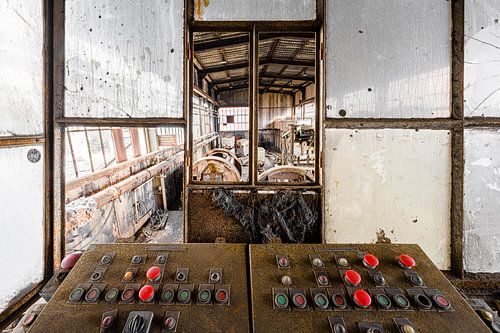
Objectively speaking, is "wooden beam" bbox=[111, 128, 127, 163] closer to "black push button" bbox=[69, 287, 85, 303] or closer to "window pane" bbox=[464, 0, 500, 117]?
"black push button" bbox=[69, 287, 85, 303]

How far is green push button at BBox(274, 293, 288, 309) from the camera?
766 mm

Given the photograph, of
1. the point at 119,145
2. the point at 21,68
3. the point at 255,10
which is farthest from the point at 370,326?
the point at 119,145

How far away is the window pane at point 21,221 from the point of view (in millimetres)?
1116

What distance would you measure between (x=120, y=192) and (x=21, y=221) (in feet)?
7.15

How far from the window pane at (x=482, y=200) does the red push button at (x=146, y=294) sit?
1.50 meters

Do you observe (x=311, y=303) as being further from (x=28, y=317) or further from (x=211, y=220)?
(x=28, y=317)

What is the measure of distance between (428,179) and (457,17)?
808 millimetres

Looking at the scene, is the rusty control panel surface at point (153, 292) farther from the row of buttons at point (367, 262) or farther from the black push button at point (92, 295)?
the row of buttons at point (367, 262)

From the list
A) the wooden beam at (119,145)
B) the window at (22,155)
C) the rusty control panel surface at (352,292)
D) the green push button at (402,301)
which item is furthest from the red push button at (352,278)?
the wooden beam at (119,145)

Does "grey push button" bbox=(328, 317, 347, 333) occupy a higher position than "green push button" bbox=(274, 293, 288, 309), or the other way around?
"green push button" bbox=(274, 293, 288, 309)

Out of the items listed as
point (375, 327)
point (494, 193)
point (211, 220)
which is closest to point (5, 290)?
point (211, 220)

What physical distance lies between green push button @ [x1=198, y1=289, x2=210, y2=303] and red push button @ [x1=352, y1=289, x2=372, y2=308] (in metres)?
0.42

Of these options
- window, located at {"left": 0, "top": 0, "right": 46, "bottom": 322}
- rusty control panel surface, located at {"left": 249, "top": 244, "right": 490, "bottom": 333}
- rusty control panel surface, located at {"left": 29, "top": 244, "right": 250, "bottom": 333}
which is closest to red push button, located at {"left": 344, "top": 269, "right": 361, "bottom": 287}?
rusty control panel surface, located at {"left": 249, "top": 244, "right": 490, "bottom": 333}

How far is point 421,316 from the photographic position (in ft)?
2.44
